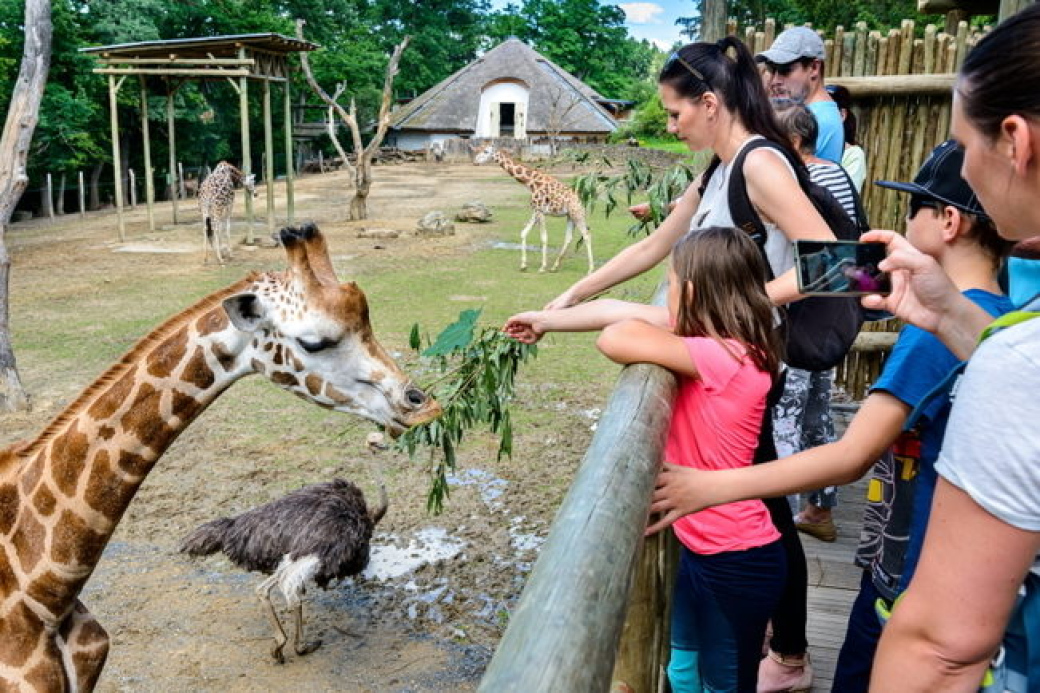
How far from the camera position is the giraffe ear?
3.01 metres

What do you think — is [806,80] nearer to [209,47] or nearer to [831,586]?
[831,586]

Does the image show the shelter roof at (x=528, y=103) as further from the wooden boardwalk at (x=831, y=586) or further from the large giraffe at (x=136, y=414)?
the large giraffe at (x=136, y=414)

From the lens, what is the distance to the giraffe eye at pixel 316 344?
10.2 feet

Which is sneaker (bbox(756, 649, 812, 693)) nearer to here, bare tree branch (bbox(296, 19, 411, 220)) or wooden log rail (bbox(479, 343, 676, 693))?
wooden log rail (bbox(479, 343, 676, 693))

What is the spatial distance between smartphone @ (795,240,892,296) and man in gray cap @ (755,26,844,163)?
2.36 metres

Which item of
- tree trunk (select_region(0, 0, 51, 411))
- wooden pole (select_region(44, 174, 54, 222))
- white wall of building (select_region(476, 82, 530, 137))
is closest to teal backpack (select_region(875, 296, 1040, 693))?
tree trunk (select_region(0, 0, 51, 411))

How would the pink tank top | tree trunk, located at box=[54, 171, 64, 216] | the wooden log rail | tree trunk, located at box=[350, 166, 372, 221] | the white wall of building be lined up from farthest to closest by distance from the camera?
the white wall of building → tree trunk, located at box=[54, 171, 64, 216] → tree trunk, located at box=[350, 166, 372, 221] → the pink tank top → the wooden log rail

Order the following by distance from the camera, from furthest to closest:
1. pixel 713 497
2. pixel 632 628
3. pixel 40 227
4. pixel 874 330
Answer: pixel 40 227
pixel 874 330
pixel 632 628
pixel 713 497

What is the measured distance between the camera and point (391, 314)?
11.3 metres

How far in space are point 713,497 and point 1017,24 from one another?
3.26 ft

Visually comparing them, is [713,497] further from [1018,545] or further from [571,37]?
[571,37]

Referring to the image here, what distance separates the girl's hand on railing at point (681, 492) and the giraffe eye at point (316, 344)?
65.2 inches

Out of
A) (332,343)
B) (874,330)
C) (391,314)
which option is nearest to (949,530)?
(332,343)

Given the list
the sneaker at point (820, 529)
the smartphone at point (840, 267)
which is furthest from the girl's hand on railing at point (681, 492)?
the sneaker at point (820, 529)
